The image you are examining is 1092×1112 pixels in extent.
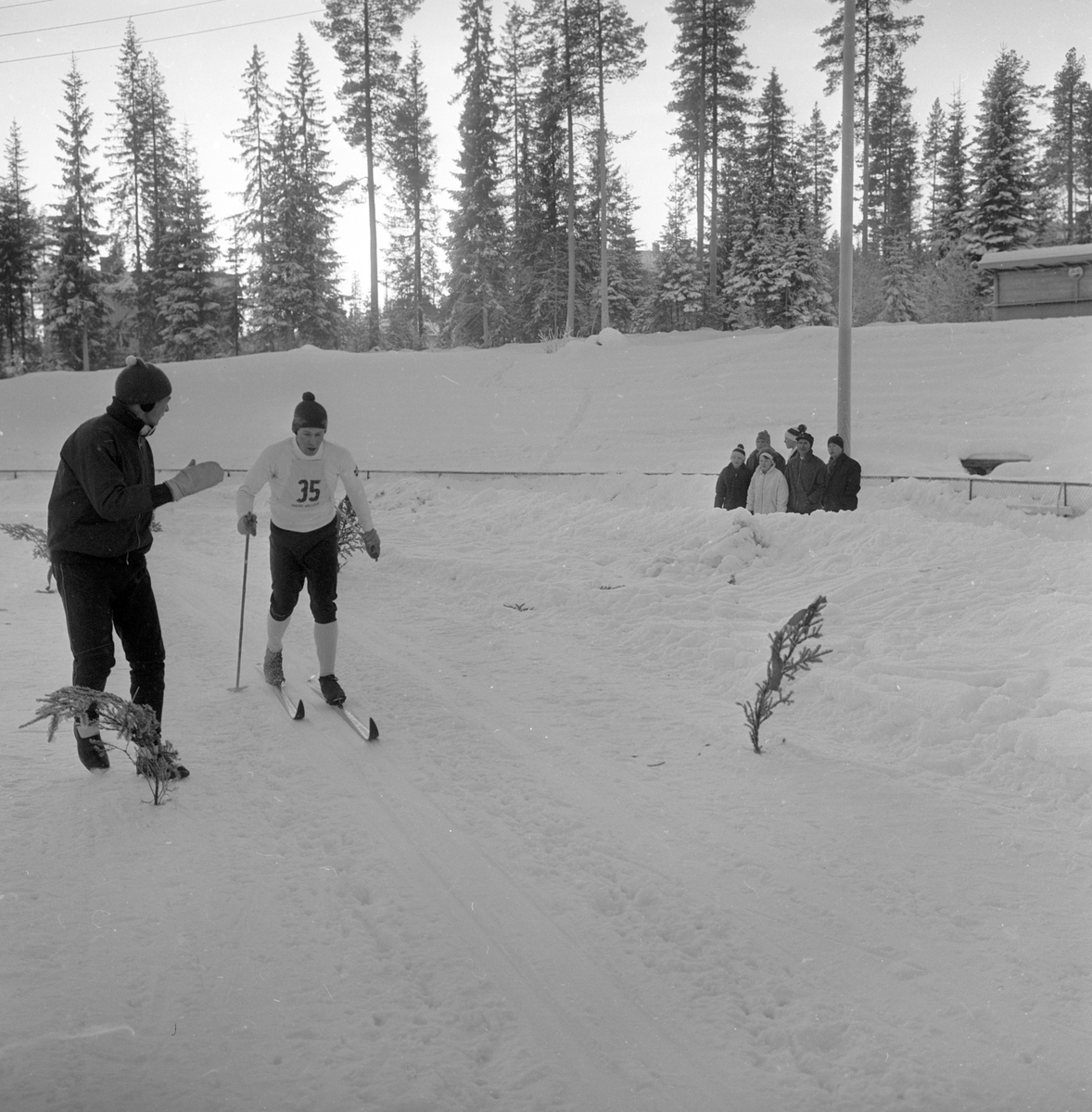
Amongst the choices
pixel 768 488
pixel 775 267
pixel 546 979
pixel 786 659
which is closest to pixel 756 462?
pixel 768 488

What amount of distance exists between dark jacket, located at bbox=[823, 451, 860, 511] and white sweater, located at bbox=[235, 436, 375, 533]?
6.89m

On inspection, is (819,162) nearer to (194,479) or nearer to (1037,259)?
(1037,259)

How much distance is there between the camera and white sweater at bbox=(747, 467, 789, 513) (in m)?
11.2

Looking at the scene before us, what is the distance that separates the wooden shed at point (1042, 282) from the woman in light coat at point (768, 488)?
2250cm

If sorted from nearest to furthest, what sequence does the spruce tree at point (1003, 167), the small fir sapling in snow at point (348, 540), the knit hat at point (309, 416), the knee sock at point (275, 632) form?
the knit hat at point (309, 416) → the knee sock at point (275, 632) → the small fir sapling in snow at point (348, 540) → the spruce tree at point (1003, 167)

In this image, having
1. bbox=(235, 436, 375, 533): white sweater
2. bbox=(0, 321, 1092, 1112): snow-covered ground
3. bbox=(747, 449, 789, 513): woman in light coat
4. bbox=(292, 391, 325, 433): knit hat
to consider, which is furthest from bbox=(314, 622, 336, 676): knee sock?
bbox=(747, 449, 789, 513): woman in light coat

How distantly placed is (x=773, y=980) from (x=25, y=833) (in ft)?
9.90

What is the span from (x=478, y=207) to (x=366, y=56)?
774 centimetres

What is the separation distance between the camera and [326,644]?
19.5ft

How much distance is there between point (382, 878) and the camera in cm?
361

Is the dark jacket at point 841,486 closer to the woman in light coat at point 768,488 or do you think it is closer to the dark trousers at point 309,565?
the woman in light coat at point 768,488

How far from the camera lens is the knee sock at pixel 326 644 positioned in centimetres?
590

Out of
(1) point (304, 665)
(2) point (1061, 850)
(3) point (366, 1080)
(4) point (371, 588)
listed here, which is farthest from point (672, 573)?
(3) point (366, 1080)

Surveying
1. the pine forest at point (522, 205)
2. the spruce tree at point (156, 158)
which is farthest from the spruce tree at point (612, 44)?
the spruce tree at point (156, 158)
